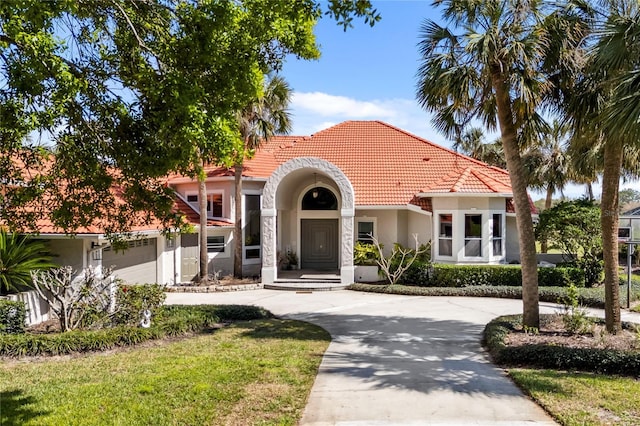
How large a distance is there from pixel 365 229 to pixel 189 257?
872 centimetres

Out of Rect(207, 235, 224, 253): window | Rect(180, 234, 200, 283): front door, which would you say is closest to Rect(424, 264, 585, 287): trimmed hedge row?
Rect(207, 235, 224, 253): window

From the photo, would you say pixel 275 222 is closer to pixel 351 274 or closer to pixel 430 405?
pixel 351 274

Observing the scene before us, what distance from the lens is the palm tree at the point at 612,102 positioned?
7.76 metres

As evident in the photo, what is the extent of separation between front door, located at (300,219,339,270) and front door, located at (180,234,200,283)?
550 cm

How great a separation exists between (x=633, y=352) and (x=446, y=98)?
273 inches

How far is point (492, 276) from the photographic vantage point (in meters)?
19.5

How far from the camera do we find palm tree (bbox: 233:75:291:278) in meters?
20.0

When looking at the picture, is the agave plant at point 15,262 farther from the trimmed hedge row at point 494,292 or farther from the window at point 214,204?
the trimmed hedge row at point 494,292

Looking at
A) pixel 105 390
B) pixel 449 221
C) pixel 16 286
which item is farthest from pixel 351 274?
pixel 105 390

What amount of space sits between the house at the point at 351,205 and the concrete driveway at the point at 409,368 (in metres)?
4.55

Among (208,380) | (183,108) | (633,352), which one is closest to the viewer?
(183,108)

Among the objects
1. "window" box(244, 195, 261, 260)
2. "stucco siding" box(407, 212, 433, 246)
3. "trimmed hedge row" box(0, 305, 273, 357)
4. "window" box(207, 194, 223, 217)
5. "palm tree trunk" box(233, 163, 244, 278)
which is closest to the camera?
"trimmed hedge row" box(0, 305, 273, 357)

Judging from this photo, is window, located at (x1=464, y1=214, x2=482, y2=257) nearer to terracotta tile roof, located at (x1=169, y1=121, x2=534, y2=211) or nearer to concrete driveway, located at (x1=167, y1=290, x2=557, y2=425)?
terracotta tile roof, located at (x1=169, y1=121, x2=534, y2=211)

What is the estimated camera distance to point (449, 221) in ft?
69.5
